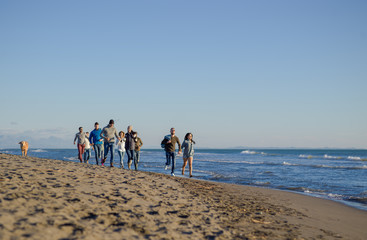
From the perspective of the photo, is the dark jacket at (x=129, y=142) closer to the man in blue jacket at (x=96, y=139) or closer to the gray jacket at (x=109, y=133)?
the gray jacket at (x=109, y=133)

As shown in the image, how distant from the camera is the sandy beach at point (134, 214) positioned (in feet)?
14.9

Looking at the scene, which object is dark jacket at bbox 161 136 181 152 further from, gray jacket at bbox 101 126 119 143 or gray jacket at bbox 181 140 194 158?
gray jacket at bbox 101 126 119 143

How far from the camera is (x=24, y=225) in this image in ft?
13.9

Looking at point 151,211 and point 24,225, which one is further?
point 151,211

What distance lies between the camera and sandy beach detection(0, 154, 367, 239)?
4.53 meters

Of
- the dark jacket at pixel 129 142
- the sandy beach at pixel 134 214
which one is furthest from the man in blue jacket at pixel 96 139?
the sandy beach at pixel 134 214

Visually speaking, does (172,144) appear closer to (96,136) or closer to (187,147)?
(187,147)

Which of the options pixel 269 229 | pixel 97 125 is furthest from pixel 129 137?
pixel 269 229

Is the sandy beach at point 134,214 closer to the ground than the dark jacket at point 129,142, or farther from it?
closer to the ground

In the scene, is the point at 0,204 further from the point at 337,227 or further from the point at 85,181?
the point at 337,227

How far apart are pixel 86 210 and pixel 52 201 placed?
715 millimetres

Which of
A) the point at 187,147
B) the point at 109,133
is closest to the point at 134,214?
the point at 187,147

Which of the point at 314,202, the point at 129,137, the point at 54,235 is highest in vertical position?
the point at 129,137

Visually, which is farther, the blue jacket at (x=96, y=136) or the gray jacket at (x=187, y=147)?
the blue jacket at (x=96, y=136)
